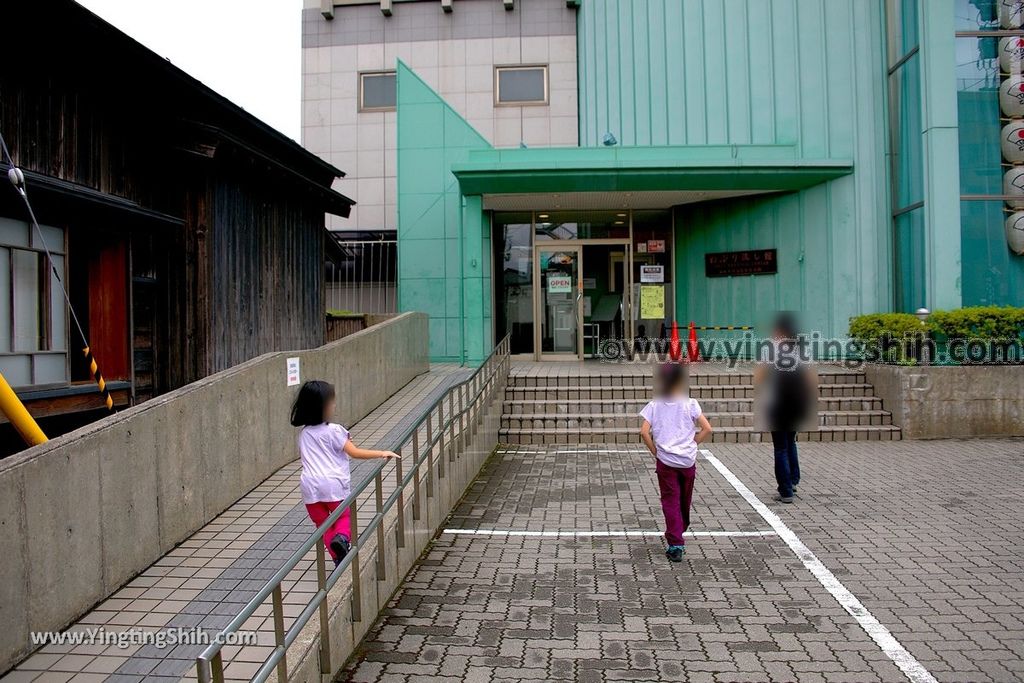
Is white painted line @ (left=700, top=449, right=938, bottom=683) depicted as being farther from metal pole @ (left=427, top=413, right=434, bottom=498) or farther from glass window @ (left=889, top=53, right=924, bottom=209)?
glass window @ (left=889, top=53, right=924, bottom=209)

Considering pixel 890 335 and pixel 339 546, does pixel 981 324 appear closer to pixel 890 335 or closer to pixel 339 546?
pixel 890 335

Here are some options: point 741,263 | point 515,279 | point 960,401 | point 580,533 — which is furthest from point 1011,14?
point 580,533

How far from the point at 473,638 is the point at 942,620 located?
297 cm

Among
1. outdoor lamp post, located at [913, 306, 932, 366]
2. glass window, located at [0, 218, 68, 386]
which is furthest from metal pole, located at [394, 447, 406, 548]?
outdoor lamp post, located at [913, 306, 932, 366]

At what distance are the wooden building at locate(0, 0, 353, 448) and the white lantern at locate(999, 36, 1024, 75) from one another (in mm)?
12490

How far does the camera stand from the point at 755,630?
4.69m

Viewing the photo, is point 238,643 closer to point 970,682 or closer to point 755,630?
point 755,630

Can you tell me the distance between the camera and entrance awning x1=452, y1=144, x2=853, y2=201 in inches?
580

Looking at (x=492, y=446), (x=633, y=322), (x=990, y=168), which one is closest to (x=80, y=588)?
(x=492, y=446)

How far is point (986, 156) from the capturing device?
533 inches

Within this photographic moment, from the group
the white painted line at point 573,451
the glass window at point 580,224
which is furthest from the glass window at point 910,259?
the white painted line at point 573,451

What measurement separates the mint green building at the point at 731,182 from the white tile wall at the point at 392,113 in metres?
1.33

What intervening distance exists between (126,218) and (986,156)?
13.9 meters

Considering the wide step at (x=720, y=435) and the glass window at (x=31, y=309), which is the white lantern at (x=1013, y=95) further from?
the glass window at (x=31, y=309)
